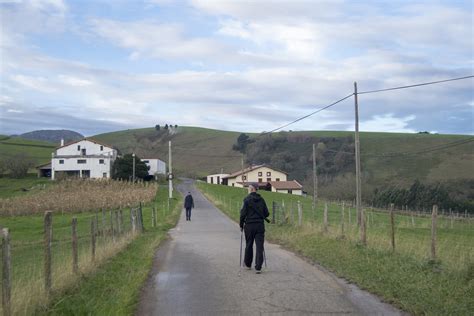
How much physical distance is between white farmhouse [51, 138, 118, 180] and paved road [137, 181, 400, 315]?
81572mm

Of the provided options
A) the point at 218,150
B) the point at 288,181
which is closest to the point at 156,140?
the point at 218,150

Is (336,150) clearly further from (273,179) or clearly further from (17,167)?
(17,167)

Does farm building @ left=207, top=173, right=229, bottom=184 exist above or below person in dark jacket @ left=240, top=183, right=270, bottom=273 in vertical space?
above

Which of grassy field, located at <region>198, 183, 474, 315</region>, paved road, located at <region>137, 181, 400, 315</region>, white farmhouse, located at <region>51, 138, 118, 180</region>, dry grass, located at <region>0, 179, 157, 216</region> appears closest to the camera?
paved road, located at <region>137, 181, 400, 315</region>

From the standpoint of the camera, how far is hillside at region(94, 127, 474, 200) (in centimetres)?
9066

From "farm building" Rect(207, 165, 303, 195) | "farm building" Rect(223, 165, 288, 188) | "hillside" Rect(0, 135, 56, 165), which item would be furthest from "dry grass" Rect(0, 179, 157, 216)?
"hillside" Rect(0, 135, 56, 165)

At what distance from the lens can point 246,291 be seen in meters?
9.04

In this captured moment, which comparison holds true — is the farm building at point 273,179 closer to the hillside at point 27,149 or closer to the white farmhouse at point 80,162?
the white farmhouse at point 80,162

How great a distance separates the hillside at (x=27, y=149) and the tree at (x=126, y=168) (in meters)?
27.7

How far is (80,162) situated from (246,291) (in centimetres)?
8717

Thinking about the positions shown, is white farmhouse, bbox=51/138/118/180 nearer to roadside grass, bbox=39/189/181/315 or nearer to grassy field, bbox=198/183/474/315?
grassy field, bbox=198/183/474/315

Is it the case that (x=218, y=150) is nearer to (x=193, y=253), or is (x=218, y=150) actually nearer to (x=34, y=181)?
(x=34, y=181)

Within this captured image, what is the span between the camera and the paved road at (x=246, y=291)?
770 centimetres

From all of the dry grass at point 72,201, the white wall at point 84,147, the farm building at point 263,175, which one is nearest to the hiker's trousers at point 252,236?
the dry grass at point 72,201
